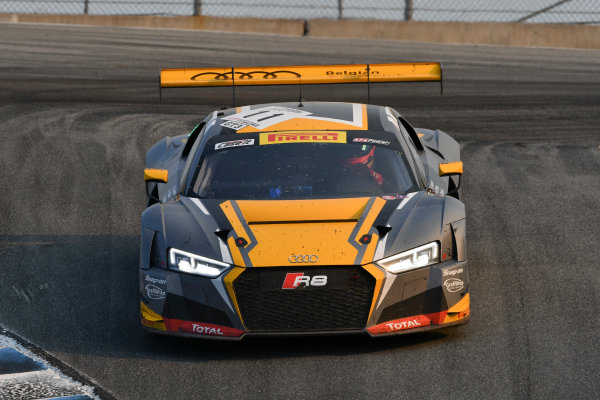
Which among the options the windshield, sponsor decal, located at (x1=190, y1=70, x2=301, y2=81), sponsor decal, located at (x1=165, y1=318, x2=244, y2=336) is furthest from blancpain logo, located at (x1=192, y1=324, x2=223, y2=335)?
sponsor decal, located at (x1=190, y1=70, x2=301, y2=81)

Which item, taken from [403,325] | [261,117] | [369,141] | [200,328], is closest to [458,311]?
[403,325]

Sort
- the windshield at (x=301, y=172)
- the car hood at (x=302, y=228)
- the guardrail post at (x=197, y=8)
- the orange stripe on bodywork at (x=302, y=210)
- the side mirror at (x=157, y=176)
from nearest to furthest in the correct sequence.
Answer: the car hood at (x=302, y=228) → the orange stripe on bodywork at (x=302, y=210) → the windshield at (x=301, y=172) → the side mirror at (x=157, y=176) → the guardrail post at (x=197, y=8)

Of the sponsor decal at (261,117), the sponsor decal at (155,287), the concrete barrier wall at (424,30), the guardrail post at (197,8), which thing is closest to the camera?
the sponsor decal at (155,287)

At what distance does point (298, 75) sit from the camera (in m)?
9.55

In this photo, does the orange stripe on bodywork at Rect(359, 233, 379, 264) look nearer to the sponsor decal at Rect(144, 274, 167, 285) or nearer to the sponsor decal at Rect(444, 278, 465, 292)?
the sponsor decal at Rect(444, 278, 465, 292)

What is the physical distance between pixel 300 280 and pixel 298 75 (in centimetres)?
354

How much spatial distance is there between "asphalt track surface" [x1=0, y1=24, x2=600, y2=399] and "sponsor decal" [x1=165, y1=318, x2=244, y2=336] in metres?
0.15

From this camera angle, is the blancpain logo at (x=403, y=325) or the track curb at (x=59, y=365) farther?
the blancpain logo at (x=403, y=325)

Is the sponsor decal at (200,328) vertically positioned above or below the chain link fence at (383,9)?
below

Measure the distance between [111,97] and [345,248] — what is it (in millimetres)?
10067

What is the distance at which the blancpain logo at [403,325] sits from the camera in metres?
6.48

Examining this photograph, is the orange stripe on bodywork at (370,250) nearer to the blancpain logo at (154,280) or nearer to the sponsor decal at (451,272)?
the sponsor decal at (451,272)

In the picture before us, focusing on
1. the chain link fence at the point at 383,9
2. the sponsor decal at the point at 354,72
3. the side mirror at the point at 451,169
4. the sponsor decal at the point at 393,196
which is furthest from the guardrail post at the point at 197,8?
the sponsor decal at the point at 393,196

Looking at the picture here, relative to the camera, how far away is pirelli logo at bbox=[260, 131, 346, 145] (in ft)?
25.8
